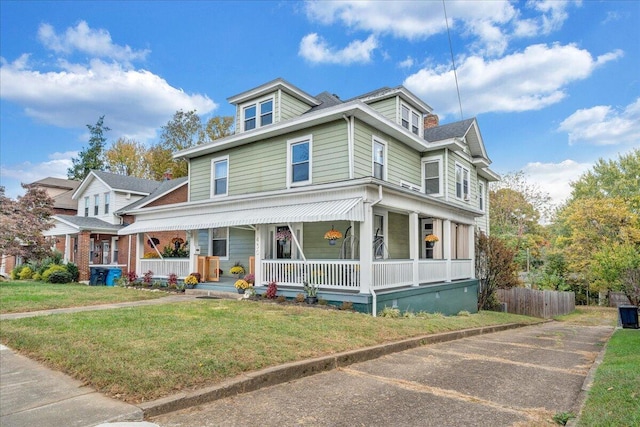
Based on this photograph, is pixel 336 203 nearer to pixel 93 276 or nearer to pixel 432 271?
pixel 432 271

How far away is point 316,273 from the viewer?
11.6 m

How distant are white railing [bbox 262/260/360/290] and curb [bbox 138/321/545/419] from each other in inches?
129

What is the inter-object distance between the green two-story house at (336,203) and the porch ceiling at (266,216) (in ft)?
0.16

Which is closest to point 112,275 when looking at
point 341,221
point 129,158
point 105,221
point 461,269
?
point 105,221

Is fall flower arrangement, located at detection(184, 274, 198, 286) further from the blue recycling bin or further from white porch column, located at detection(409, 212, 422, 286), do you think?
white porch column, located at detection(409, 212, 422, 286)

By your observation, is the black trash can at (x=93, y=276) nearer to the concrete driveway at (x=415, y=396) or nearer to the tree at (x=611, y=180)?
the concrete driveway at (x=415, y=396)

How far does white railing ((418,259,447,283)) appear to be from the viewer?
528 inches

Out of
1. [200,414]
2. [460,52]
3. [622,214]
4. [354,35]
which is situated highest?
[354,35]

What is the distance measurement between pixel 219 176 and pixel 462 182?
11303 mm

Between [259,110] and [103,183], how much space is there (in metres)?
14.5

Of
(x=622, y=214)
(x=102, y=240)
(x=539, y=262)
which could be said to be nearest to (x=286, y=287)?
(x=102, y=240)

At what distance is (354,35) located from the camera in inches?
731

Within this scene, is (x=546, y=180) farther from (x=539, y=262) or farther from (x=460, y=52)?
(x=460, y=52)

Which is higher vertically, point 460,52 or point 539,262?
point 460,52
